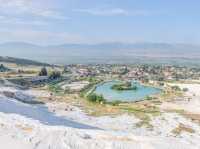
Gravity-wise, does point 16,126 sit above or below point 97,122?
above

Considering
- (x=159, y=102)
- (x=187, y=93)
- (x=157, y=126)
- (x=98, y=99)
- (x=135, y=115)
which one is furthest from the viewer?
(x=187, y=93)

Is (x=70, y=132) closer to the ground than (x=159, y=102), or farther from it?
farther from it

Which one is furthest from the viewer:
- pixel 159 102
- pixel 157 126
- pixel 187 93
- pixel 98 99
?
pixel 187 93

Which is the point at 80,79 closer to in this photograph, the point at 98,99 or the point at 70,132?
the point at 98,99

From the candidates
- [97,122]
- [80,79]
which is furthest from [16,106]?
[80,79]

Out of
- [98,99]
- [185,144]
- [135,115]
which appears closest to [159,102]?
[98,99]

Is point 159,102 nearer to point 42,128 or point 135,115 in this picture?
point 135,115

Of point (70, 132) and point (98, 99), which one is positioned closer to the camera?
point (70, 132)

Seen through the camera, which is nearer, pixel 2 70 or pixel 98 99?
pixel 98 99

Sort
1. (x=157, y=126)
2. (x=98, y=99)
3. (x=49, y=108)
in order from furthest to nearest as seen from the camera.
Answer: (x=98, y=99) → (x=49, y=108) → (x=157, y=126)

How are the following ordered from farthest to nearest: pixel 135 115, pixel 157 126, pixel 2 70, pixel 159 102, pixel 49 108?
pixel 2 70 < pixel 159 102 < pixel 49 108 < pixel 135 115 < pixel 157 126
